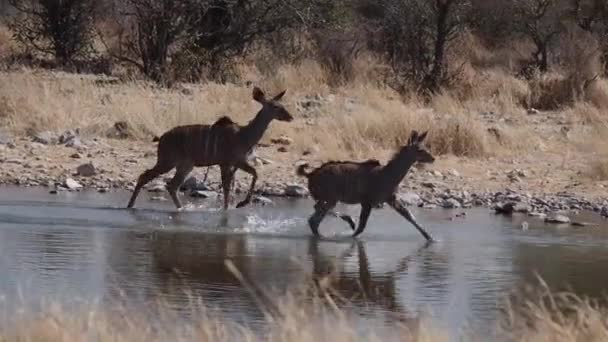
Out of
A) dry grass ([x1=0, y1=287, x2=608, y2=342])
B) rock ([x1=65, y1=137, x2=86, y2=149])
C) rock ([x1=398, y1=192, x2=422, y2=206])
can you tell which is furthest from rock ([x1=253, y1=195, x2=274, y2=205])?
dry grass ([x1=0, y1=287, x2=608, y2=342])

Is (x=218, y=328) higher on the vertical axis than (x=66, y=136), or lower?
lower

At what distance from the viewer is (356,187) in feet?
49.7

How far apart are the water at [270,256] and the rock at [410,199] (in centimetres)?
63

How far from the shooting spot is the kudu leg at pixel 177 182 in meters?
17.1

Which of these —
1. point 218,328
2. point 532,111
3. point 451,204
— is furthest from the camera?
point 532,111

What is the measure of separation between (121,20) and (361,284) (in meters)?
24.9

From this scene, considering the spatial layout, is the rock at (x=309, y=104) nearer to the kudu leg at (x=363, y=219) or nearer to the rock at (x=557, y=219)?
the rock at (x=557, y=219)

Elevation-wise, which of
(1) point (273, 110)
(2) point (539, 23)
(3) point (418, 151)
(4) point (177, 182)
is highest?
(2) point (539, 23)

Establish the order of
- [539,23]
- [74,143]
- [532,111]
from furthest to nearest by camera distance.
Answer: [539,23] < [532,111] < [74,143]

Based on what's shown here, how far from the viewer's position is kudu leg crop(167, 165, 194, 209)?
56.0ft

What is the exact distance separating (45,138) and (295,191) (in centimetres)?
461

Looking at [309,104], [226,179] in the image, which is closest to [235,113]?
[309,104]

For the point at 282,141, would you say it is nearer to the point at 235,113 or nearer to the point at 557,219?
the point at 235,113

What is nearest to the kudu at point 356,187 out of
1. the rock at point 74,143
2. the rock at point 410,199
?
the rock at point 410,199
